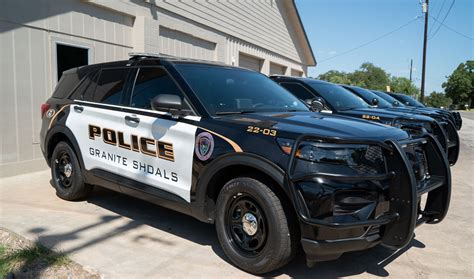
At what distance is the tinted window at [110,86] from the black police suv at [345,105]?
2967 mm

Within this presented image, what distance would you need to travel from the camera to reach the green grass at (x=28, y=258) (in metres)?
3.48

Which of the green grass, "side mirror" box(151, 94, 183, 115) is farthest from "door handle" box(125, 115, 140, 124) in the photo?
the green grass

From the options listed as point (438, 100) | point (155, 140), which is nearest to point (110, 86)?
point (155, 140)

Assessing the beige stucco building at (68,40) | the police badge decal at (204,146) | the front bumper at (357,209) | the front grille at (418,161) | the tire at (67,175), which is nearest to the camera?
the front bumper at (357,209)

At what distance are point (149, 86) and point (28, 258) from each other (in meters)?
1.98

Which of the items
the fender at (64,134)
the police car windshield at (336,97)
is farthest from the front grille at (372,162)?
the police car windshield at (336,97)

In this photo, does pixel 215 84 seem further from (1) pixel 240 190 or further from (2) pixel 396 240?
(2) pixel 396 240

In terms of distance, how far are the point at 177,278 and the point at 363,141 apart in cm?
183

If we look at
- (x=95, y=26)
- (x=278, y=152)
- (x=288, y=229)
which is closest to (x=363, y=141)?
(x=278, y=152)

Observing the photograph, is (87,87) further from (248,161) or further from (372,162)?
(372,162)

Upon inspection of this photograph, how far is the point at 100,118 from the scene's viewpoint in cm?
472

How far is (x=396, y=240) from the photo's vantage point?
3062 millimetres

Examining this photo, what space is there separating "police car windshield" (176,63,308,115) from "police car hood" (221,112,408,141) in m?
0.27

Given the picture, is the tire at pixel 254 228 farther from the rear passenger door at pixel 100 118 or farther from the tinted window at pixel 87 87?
the tinted window at pixel 87 87
